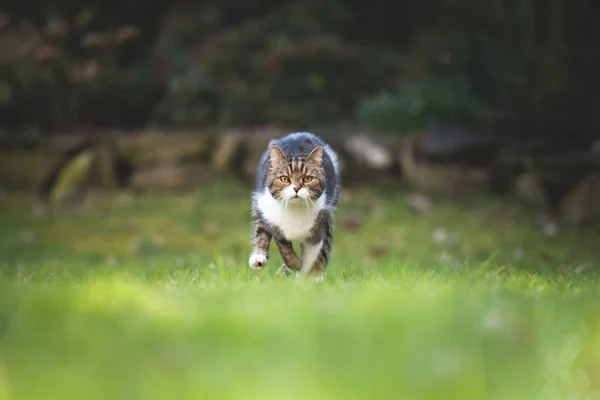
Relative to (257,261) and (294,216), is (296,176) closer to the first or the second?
(294,216)

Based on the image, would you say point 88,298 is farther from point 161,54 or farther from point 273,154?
point 161,54

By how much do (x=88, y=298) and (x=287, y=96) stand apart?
8317mm

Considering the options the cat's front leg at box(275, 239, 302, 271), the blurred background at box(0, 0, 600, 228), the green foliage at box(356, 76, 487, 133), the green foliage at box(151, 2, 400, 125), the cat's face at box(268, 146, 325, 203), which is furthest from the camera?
the green foliage at box(151, 2, 400, 125)

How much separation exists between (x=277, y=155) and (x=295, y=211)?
36 cm

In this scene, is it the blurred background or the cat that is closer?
the cat

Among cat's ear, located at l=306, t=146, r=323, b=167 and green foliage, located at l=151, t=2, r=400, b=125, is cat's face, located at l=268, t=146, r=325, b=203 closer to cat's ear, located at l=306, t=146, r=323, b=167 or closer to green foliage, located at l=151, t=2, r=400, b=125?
cat's ear, located at l=306, t=146, r=323, b=167

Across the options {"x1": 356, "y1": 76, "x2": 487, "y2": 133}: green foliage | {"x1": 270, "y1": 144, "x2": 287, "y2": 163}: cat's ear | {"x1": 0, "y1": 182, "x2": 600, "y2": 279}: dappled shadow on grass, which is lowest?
{"x1": 0, "y1": 182, "x2": 600, "y2": 279}: dappled shadow on grass

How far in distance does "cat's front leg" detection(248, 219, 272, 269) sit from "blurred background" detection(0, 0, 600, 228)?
459 cm

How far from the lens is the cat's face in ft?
15.0

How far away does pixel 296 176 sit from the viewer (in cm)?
460

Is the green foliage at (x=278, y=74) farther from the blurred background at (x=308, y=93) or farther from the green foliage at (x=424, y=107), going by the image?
the green foliage at (x=424, y=107)

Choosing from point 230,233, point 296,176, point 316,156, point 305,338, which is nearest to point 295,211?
point 296,176

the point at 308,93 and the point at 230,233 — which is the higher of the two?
the point at 308,93

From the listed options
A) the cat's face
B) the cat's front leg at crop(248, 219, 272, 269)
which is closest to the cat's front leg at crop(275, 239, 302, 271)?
the cat's front leg at crop(248, 219, 272, 269)
